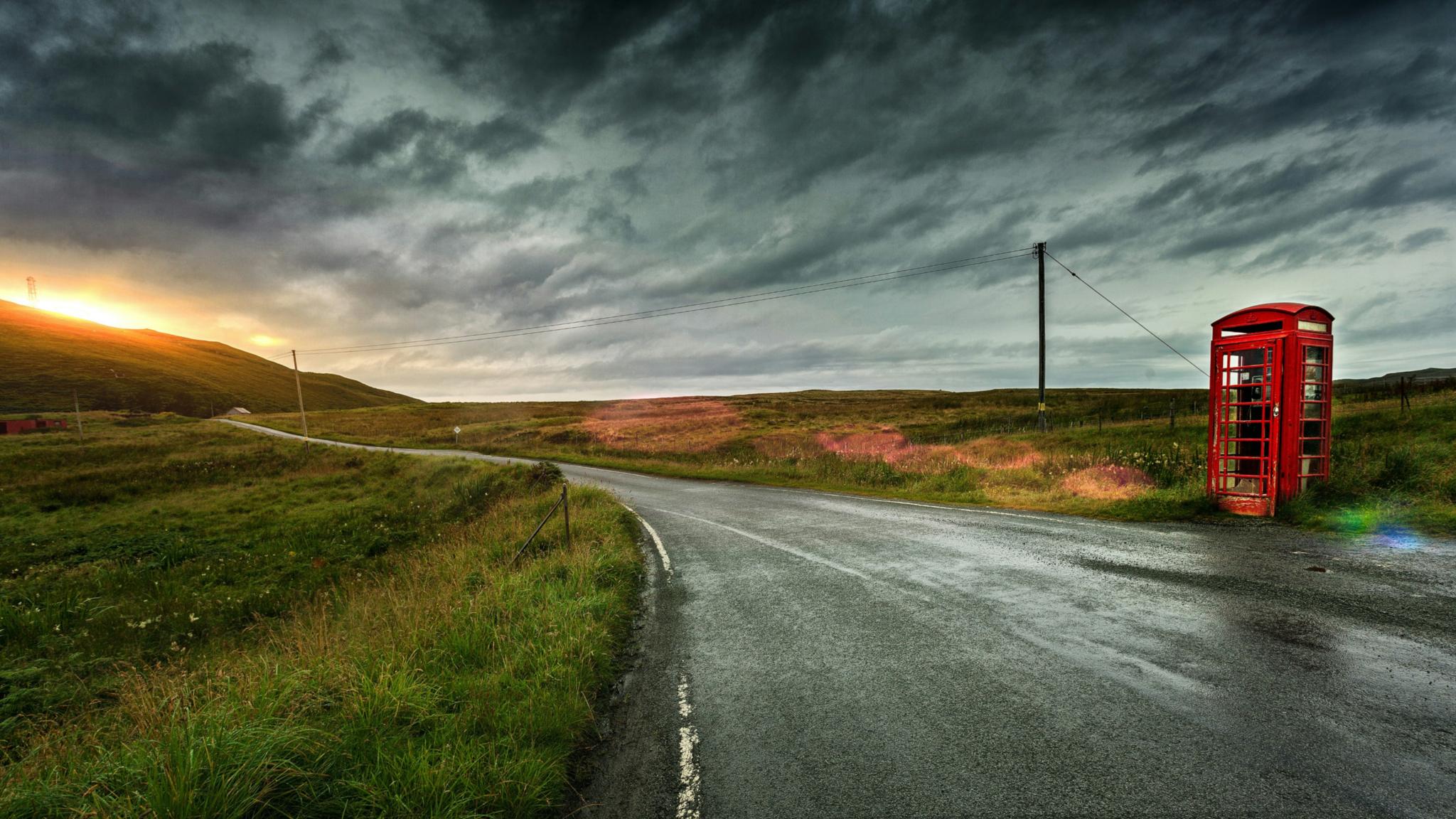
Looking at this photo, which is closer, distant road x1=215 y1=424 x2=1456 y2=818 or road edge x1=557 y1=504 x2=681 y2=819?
distant road x1=215 y1=424 x2=1456 y2=818

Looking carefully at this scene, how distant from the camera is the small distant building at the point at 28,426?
204ft

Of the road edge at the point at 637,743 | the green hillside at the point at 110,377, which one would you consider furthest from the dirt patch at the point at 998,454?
the green hillside at the point at 110,377

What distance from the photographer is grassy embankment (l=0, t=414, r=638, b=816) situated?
Result: 11.5 feet

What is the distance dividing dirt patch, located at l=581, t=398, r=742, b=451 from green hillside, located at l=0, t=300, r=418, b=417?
10371 centimetres

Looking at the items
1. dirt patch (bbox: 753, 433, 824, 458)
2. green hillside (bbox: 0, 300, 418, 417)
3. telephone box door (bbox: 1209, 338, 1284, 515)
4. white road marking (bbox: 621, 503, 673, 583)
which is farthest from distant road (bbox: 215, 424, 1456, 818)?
green hillside (bbox: 0, 300, 418, 417)

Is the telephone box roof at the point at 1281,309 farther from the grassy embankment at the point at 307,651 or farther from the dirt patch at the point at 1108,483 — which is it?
the grassy embankment at the point at 307,651

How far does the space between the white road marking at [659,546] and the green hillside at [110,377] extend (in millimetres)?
132062

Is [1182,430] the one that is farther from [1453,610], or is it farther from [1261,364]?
[1453,610]

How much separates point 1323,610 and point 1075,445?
18053 millimetres

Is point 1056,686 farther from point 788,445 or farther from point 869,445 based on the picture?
point 788,445

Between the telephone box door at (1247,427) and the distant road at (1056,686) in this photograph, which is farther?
the telephone box door at (1247,427)

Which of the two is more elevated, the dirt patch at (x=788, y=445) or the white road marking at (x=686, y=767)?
the white road marking at (x=686, y=767)

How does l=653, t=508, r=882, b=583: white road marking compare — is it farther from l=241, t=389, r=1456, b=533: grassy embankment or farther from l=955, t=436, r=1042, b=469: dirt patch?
l=955, t=436, r=1042, b=469: dirt patch

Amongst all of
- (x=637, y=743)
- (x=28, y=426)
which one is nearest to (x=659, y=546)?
(x=637, y=743)
